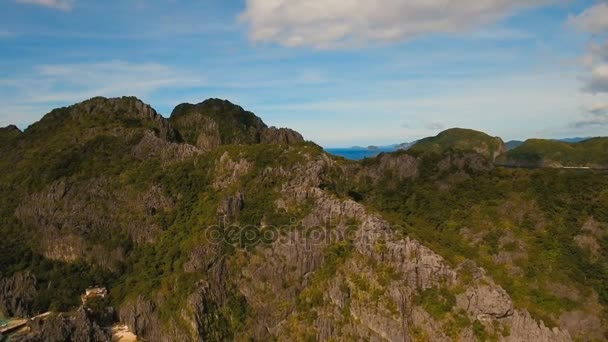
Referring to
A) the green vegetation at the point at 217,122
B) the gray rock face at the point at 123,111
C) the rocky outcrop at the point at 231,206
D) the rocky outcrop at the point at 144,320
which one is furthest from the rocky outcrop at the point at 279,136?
the rocky outcrop at the point at 144,320

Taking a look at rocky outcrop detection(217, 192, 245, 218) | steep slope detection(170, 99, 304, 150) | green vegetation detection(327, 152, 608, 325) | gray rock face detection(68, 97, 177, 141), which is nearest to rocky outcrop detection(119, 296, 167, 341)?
rocky outcrop detection(217, 192, 245, 218)

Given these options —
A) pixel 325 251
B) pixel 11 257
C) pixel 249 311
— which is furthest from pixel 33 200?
pixel 325 251

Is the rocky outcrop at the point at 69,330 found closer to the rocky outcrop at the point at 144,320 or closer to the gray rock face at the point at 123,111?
the rocky outcrop at the point at 144,320

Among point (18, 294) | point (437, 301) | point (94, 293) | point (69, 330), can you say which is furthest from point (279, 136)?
point (437, 301)

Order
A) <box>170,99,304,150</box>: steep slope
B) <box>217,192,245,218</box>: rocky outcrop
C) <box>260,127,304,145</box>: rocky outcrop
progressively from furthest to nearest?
<box>260,127,304,145</box>: rocky outcrop
<box>170,99,304,150</box>: steep slope
<box>217,192,245,218</box>: rocky outcrop

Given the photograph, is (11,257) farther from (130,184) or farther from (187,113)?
(187,113)

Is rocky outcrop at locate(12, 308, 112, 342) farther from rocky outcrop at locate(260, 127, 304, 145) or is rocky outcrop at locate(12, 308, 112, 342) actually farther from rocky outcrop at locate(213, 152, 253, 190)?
rocky outcrop at locate(260, 127, 304, 145)

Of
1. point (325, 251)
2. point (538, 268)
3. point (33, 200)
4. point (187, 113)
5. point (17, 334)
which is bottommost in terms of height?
point (17, 334)
